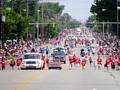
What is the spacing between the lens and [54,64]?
183 feet

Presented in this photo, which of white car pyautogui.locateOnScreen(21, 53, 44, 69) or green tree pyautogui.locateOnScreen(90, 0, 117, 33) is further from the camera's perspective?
green tree pyautogui.locateOnScreen(90, 0, 117, 33)

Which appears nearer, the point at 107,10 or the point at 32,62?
the point at 32,62

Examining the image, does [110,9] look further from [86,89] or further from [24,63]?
[86,89]

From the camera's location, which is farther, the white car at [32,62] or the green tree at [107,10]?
the green tree at [107,10]

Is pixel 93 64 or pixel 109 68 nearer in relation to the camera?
pixel 109 68

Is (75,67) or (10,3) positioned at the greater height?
(10,3)

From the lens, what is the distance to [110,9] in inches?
4993

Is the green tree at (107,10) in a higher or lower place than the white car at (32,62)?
higher

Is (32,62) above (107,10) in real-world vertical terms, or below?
below

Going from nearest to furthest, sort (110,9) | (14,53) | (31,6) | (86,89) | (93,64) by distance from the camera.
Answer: (86,89), (93,64), (14,53), (110,9), (31,6)

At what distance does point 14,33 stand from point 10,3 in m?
35.6

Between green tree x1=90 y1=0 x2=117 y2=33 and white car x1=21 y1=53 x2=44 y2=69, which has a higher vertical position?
green tree x1=90 y1=0 x2=117 y2=33

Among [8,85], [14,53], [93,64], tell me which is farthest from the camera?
[14,53]

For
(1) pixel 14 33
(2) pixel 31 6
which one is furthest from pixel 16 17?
(2) pixel 31 6
